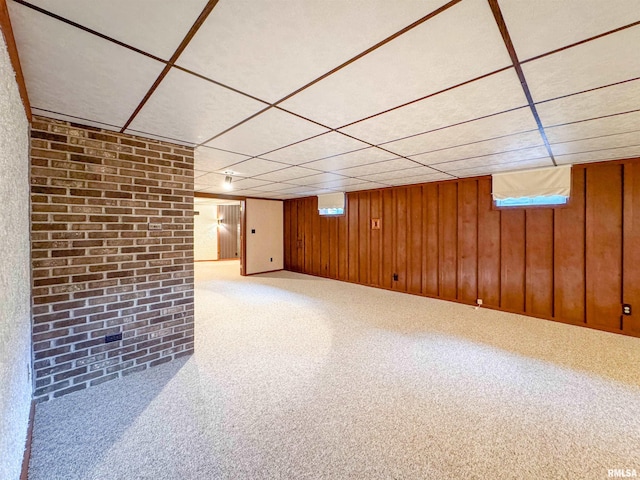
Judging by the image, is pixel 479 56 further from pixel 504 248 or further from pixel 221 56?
pixel 504 248

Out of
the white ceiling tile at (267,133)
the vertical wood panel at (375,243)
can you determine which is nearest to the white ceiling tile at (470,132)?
the white ceiling tile at (267,133)

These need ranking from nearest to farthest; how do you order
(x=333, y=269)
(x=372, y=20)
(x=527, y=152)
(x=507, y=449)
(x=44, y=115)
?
(x=372, y=20) < (x=507, y=449) < (x=44, y=115) < (x=527, y=152) < (x=333, y=269)

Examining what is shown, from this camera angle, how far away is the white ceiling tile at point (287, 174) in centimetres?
409

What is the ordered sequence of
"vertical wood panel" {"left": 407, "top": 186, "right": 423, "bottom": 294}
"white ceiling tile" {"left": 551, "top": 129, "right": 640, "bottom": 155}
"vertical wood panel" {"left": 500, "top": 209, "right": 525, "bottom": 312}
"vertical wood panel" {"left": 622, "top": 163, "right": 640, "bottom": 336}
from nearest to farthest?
"white ceiling tile" {"left": 551, "top": 129, "right": 640, "bottom": 155}
"vertical wood panel" {"left": 622, "top": 163, "right": 640, "bottom": 336}
"vertical wood panel" {"left": 500, "top": 209, "right": 525, "bottom": 312}
"vertical wood panel" {"left": 407, "top": 186, "right": 423, "bottom": 294}

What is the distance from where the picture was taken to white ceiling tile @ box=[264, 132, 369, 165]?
8.63ft

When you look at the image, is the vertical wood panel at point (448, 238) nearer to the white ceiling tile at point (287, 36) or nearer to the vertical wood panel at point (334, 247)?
the vertical wood panel at point (334, 247)

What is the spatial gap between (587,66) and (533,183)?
311 centimetres

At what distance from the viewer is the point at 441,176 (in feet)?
15.4

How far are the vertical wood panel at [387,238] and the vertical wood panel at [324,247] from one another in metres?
1.64

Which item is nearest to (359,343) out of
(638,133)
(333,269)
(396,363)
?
(396,363)

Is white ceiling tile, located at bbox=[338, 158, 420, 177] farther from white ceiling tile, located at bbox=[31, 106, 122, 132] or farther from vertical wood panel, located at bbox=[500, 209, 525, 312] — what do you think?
white ceiling tile, located at bbox=[31, 106, 122, 132]

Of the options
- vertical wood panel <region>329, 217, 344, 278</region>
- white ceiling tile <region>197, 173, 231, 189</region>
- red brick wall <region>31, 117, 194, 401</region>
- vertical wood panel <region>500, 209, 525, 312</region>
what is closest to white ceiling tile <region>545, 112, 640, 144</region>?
vertical wood panel <region>500, 209, 525, 312</region>

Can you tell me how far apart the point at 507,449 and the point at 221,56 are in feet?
9.12

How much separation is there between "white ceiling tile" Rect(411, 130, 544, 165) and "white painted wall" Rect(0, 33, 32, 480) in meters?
3.29
